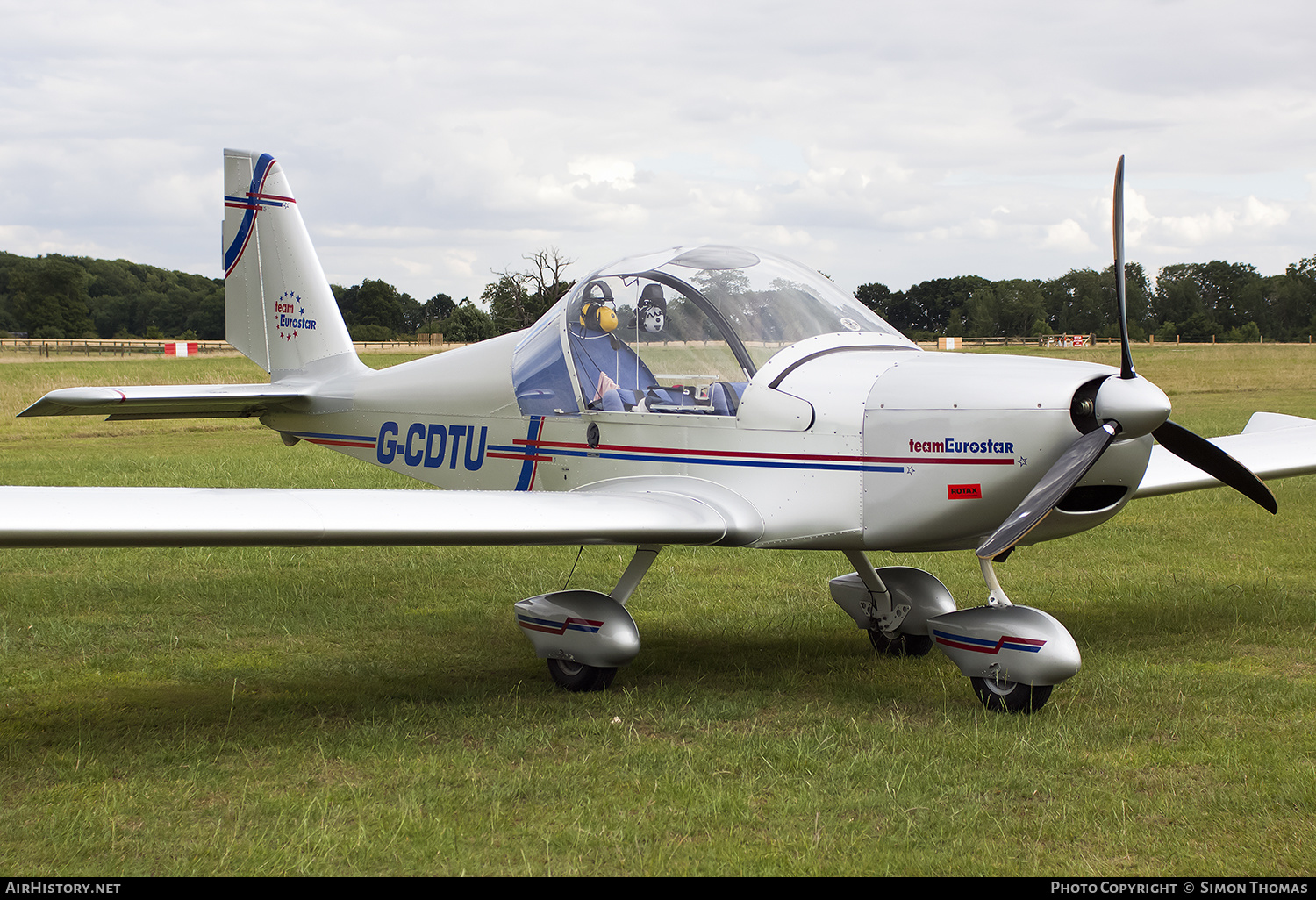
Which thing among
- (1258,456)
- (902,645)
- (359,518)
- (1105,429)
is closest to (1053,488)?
(1105,429)

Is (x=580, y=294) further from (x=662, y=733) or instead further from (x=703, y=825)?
(x=703, y=825)

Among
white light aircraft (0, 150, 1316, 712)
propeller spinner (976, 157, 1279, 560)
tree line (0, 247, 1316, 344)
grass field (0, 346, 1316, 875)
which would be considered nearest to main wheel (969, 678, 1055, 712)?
white light aircraft (0, 150, 1316, 712)

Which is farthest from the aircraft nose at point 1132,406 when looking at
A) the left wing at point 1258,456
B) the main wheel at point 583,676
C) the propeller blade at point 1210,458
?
the main wheel at point 583,676

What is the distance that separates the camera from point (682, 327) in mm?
6129

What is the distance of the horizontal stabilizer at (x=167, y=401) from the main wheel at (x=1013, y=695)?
5.38 m

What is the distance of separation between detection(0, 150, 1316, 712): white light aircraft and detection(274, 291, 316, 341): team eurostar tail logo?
1.74 m

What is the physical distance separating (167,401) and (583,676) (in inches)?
158

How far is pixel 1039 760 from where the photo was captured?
4.64 m

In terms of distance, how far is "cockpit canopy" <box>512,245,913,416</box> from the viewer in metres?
5.98

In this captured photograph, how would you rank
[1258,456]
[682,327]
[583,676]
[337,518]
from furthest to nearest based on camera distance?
[1258,456] < [682,327] < [583,676] < [337,518]

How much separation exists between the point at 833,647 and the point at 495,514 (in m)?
2.62

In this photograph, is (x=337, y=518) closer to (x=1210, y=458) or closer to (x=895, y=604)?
(x=895, y=604)

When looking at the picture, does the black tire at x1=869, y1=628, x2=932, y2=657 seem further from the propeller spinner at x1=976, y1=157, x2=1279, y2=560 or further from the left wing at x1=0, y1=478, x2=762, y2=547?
the propeller spinner at x1=976, y1=157, x2=1279, y2=560
